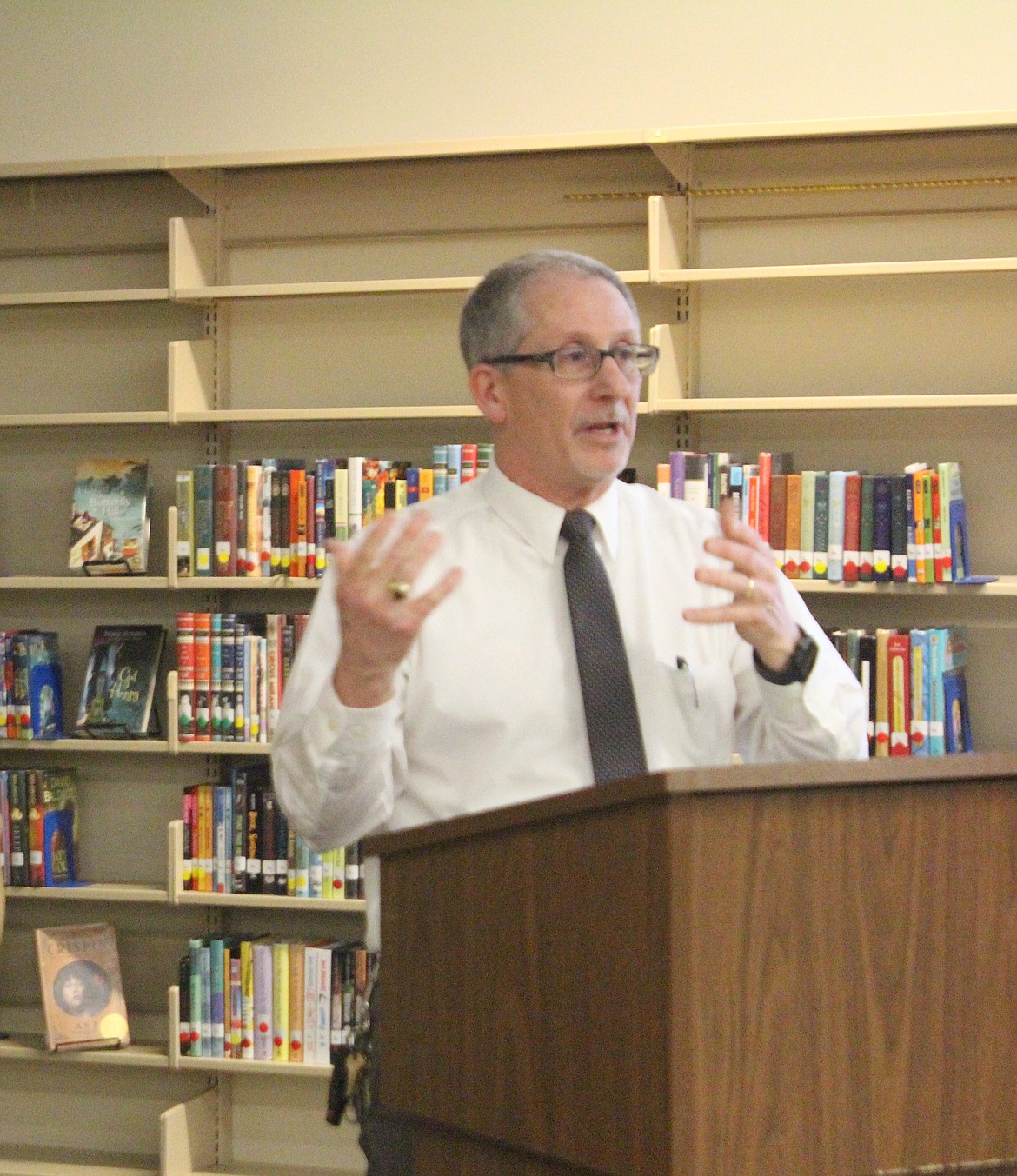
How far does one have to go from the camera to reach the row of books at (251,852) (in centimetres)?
374

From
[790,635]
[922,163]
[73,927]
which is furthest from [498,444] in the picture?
[73,927]

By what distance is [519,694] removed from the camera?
1717 mm

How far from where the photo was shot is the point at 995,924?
1096mm

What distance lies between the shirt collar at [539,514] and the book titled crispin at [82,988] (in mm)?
2563

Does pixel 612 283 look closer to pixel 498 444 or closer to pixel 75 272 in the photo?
pixel 498 444

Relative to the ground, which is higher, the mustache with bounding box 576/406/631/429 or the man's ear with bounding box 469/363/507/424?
the man's ear with bounding box 469/363/507/424

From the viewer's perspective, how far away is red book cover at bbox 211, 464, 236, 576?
12.5 ft

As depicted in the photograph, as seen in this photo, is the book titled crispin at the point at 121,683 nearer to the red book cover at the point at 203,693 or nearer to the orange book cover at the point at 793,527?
the red book cover at the point at 203,693

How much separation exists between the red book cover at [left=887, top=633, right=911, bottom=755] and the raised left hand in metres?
2.05

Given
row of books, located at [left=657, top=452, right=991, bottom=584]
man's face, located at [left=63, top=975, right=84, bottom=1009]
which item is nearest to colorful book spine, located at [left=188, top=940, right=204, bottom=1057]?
man's face, located at [left=63, top=975, right=84, bottom=1009]

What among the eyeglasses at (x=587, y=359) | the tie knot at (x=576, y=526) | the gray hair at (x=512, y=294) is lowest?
the tie knot at (x=576, y=526)

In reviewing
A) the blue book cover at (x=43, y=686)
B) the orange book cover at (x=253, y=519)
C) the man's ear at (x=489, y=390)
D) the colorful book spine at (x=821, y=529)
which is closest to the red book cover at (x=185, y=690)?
the orange book cover at (x=253, y=519)

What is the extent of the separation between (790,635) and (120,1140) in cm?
335

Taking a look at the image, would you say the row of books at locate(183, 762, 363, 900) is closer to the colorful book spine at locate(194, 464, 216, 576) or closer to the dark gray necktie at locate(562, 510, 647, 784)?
the colorful book spine at locate(194, 464, 216, 576)
